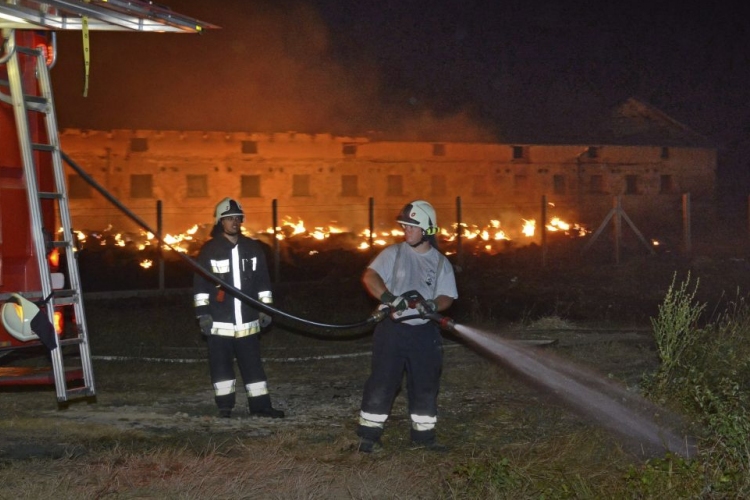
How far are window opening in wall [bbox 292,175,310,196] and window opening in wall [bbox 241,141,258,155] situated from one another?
1567 mm

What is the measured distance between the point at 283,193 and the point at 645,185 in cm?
1538

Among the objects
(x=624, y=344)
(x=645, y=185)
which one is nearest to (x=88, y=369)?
(x=624, y=344)

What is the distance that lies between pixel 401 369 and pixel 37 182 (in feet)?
8.27

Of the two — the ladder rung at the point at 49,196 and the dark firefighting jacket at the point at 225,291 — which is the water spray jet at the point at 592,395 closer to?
the dark firefighting jacket at the point at 225,291

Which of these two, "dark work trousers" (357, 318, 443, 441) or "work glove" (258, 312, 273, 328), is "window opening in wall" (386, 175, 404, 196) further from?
"dark work trousers" (357, 318, 443, 441)

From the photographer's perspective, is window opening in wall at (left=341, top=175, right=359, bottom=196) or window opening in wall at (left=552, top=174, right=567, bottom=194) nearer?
window opening in wall at (left=341, top=175, right=359, bottom=196)

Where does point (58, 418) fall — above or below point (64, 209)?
below

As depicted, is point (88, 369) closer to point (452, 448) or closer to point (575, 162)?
point (452, 448)

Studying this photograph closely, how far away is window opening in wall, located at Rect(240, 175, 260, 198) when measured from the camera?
3056 cm

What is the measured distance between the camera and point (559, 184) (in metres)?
35.9

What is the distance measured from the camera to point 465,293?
15.5 metres

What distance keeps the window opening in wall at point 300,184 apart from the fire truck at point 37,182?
82.1 ft

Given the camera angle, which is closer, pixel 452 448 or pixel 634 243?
pixel 452 448

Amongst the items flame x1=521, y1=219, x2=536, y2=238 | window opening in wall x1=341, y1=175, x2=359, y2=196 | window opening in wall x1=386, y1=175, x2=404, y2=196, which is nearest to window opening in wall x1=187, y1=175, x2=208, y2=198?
window opening in wall x1=341, y1=175, x2=359, y2=196
